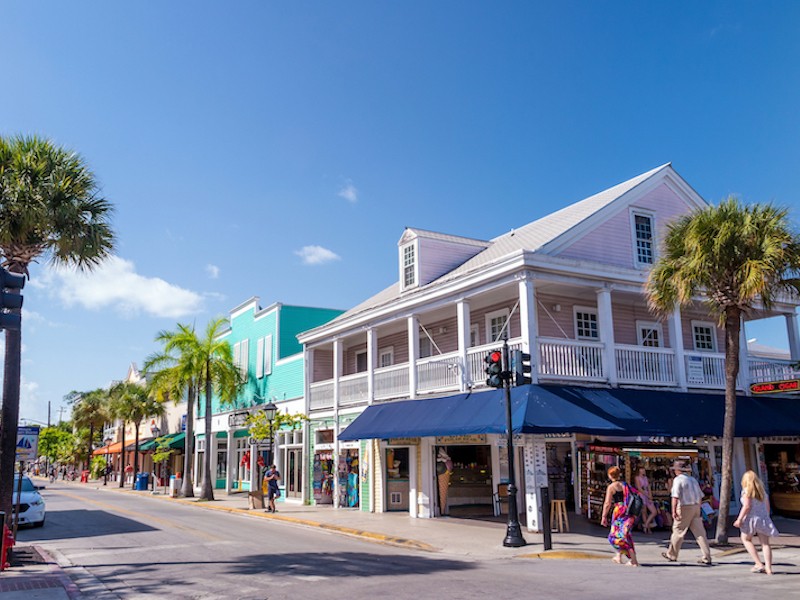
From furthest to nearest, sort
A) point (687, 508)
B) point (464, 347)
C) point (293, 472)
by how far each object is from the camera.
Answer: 1. point (293, 472)
2. point (464, 347)
3. point (687, 508)

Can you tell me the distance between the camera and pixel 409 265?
24281 mm

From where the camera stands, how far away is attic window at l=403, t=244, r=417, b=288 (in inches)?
946

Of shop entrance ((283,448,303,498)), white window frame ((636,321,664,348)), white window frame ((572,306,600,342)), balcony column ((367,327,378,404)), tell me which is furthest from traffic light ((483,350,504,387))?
shop entrance ((283,448,303,498))

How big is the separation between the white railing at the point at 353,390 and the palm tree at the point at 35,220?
11091mm

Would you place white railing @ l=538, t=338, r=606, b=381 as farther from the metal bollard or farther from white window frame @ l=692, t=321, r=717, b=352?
white window frame @ l=692, t=321, r=717, b=352

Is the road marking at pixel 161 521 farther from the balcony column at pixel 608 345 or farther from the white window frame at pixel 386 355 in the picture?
the balcony column at pixel 608 345

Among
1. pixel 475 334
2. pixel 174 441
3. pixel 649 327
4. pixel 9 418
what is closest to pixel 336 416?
pixel 475 334

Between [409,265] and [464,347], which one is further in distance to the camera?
[409,265]

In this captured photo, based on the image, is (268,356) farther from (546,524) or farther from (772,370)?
(546,524)

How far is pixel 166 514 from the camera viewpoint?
23.9 meters

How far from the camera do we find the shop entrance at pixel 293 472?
29.5 m

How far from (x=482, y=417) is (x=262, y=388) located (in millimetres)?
18752

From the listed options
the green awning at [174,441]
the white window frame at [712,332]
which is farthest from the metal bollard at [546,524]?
the green awning at [174,441]

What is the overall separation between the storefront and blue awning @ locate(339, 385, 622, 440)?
287 inches
